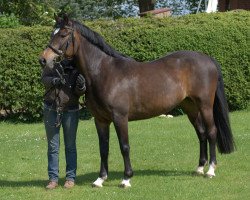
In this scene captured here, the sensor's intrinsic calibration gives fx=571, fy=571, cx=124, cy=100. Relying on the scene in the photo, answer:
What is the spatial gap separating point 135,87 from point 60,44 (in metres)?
1.24

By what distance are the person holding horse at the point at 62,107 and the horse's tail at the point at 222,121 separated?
223cm

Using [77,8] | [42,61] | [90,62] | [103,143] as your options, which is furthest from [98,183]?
[77,8]

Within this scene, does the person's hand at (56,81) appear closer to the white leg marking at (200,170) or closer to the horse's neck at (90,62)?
the horse's neck at (90,62)

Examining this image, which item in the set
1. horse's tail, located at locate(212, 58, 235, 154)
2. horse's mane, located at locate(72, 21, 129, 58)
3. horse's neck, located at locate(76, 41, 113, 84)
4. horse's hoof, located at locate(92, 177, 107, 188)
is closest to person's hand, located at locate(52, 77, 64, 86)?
horse's neck, located at locate(76, 41, 113, 84)

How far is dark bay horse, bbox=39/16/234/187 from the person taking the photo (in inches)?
304

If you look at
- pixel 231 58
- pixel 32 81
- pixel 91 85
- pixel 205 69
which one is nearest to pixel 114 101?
pixel 91 85

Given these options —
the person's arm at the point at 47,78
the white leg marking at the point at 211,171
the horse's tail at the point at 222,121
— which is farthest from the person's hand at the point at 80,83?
the white leg marking at the point at 211,171

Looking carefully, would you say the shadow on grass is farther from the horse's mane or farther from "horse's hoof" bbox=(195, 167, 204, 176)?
the horse's mane

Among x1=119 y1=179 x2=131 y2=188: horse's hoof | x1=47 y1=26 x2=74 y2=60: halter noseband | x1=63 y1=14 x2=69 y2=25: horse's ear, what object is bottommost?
x1=119 y1=179 x2=131 y2=188: horse's hoof

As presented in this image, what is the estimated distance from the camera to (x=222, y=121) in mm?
8719

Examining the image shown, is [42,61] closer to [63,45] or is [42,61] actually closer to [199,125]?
[63,45]

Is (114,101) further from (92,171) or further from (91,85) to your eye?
(92,171)

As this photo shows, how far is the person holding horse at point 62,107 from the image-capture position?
25.1 feet

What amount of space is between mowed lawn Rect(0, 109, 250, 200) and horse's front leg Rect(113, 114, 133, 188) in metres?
0.15
